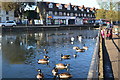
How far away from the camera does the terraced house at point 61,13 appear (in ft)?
241

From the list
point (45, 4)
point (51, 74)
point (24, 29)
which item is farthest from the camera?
point (45, 4)

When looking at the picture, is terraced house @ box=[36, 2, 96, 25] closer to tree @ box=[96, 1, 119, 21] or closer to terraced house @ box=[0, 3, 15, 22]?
terraced house @ box=[0, 3, 15, 22]

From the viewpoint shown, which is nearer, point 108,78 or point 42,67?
point 108,78

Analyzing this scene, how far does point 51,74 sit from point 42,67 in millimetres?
1859

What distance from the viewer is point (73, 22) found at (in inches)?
3415

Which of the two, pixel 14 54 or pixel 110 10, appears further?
pixel 110 10

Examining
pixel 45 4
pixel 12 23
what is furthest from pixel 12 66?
pixel 45 4

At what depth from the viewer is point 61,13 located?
263ft

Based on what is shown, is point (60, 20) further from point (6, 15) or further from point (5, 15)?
point (5, 15)

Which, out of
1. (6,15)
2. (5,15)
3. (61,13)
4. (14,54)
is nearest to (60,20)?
(61,13)

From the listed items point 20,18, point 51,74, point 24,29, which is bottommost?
point 51,74

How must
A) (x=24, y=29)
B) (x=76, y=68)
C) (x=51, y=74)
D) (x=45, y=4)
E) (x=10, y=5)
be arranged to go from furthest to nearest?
1. (x=45, y=4)
2. (x=10, y=5)
3. (x=24, y=29)
4. (x=76, y=68)
5. (x=51, y=74)

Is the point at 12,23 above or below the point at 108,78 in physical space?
above

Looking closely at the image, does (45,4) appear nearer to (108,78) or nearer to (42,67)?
(42,67)
